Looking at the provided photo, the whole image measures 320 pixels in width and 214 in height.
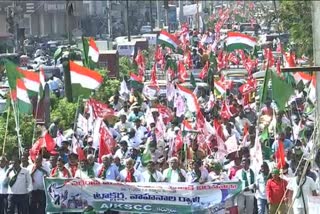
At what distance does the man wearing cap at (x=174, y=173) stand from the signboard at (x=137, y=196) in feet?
1.31

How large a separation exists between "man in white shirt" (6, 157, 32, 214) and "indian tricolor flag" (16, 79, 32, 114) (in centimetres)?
304

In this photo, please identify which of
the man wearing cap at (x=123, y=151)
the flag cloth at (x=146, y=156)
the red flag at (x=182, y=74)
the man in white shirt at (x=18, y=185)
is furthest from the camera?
the red flag at (x=182, y=74)

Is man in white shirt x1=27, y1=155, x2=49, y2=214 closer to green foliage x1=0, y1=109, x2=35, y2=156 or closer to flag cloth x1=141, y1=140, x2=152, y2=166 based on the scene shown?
flag cloth x1=141, y1=140, x2=152, y2=166

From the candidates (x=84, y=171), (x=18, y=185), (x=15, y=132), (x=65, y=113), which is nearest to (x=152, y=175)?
(x=84, y=171)

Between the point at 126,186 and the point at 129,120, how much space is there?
771cm

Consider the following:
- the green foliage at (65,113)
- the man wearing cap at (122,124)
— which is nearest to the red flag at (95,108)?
the man wearing cap at (122,124)

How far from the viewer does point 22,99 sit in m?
17.9

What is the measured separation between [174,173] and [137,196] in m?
0.68

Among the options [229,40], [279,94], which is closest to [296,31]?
[229,40]

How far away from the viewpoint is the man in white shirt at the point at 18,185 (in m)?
14.7

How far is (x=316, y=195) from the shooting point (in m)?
12.4

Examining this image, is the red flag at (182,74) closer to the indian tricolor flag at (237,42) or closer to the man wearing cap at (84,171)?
the indian tricolor flag at (237,42)

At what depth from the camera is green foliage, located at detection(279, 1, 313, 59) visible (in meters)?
32.9

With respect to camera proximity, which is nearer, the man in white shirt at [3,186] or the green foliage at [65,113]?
the man in white shirt at [3,186]
